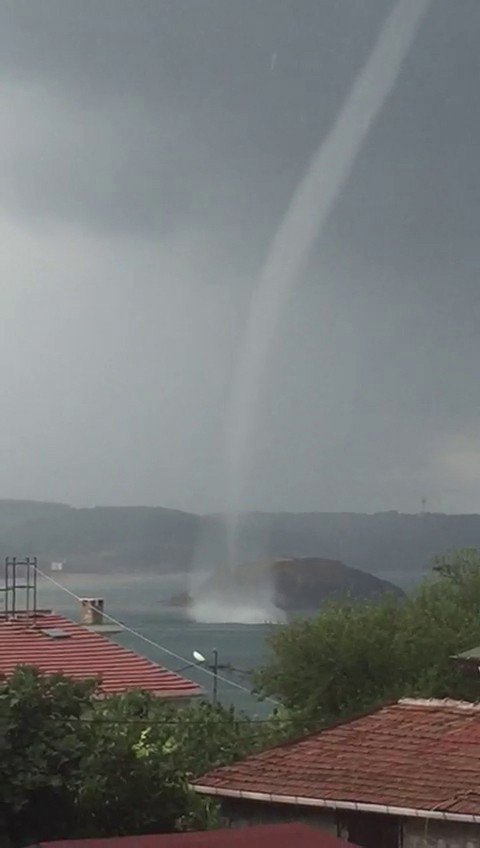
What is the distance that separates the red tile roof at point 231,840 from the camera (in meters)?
7.00

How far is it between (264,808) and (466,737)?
1.50 m

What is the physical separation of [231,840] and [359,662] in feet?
41.7

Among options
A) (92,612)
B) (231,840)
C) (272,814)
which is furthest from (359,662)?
(231,840)

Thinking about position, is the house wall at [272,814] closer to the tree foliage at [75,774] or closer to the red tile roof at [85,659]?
the tree foliage at [75,774]

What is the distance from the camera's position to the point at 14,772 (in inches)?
435

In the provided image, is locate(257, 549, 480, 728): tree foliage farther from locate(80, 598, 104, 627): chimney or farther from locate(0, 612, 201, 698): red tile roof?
locate(80, 598, 104, 627): chimney

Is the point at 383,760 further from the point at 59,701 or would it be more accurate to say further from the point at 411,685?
the point at 411,685

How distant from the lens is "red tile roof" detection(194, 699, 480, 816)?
9.02 m

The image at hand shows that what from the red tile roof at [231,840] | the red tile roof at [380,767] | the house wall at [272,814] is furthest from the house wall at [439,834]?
the red tile roof at [231,840]

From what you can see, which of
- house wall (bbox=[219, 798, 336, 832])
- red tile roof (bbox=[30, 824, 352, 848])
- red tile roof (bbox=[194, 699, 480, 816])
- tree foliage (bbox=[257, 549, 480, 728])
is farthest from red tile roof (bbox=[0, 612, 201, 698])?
red tile roof (bbox=[30, 824, 352, 848])

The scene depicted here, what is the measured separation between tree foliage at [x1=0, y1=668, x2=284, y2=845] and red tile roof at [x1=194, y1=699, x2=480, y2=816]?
1.43 m

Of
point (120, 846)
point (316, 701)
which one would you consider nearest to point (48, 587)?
point (316, 701)

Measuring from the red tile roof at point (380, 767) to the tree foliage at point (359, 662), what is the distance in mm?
7625

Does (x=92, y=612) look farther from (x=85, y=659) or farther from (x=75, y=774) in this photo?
(x=75, y=774)
